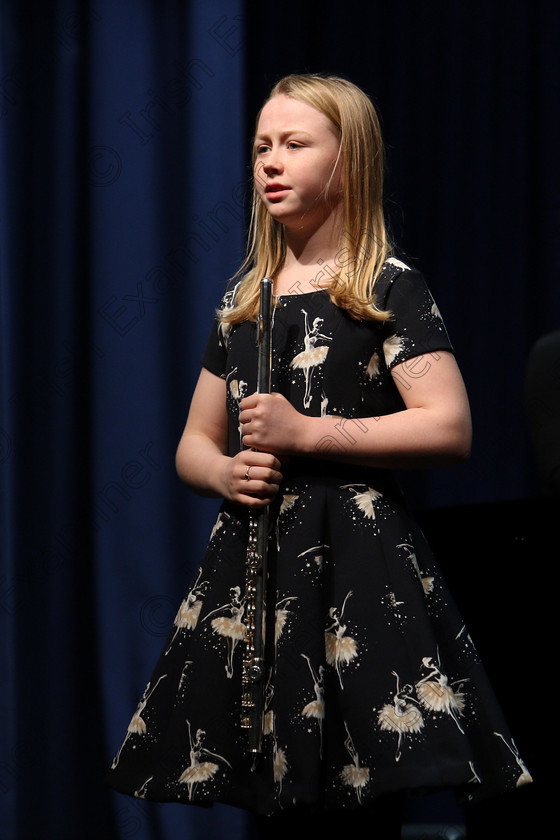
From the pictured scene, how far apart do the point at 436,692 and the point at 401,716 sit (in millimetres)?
53

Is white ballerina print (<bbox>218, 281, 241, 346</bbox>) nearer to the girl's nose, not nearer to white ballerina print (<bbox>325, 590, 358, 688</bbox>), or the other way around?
the girl's nose

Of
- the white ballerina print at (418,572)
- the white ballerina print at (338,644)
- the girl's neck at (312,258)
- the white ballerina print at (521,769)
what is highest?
the girl's neck at (312,258)

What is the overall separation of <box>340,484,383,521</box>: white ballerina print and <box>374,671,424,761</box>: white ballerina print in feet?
0.69

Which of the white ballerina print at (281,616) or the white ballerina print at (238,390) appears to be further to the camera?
the white ballerina print at (238,390)

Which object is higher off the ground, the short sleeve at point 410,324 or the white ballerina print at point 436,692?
the short sleeve at point 410,324

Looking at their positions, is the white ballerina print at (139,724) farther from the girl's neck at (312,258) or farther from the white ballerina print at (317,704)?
the girl's neck at (312,258)

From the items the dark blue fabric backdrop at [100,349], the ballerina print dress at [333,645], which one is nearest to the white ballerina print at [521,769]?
the ballerina print dress at [333,645]

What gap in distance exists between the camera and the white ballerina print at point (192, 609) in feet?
4.45

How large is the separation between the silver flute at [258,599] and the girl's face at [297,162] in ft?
0.48

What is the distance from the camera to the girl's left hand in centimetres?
130

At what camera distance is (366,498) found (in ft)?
4.37

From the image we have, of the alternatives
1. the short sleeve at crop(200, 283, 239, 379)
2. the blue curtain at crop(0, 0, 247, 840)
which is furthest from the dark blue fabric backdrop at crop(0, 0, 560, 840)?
the short sleeve at crop(200, 283, 239, 379)

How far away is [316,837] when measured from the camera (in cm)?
132

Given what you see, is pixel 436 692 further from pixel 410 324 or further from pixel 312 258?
pixel 312 258
